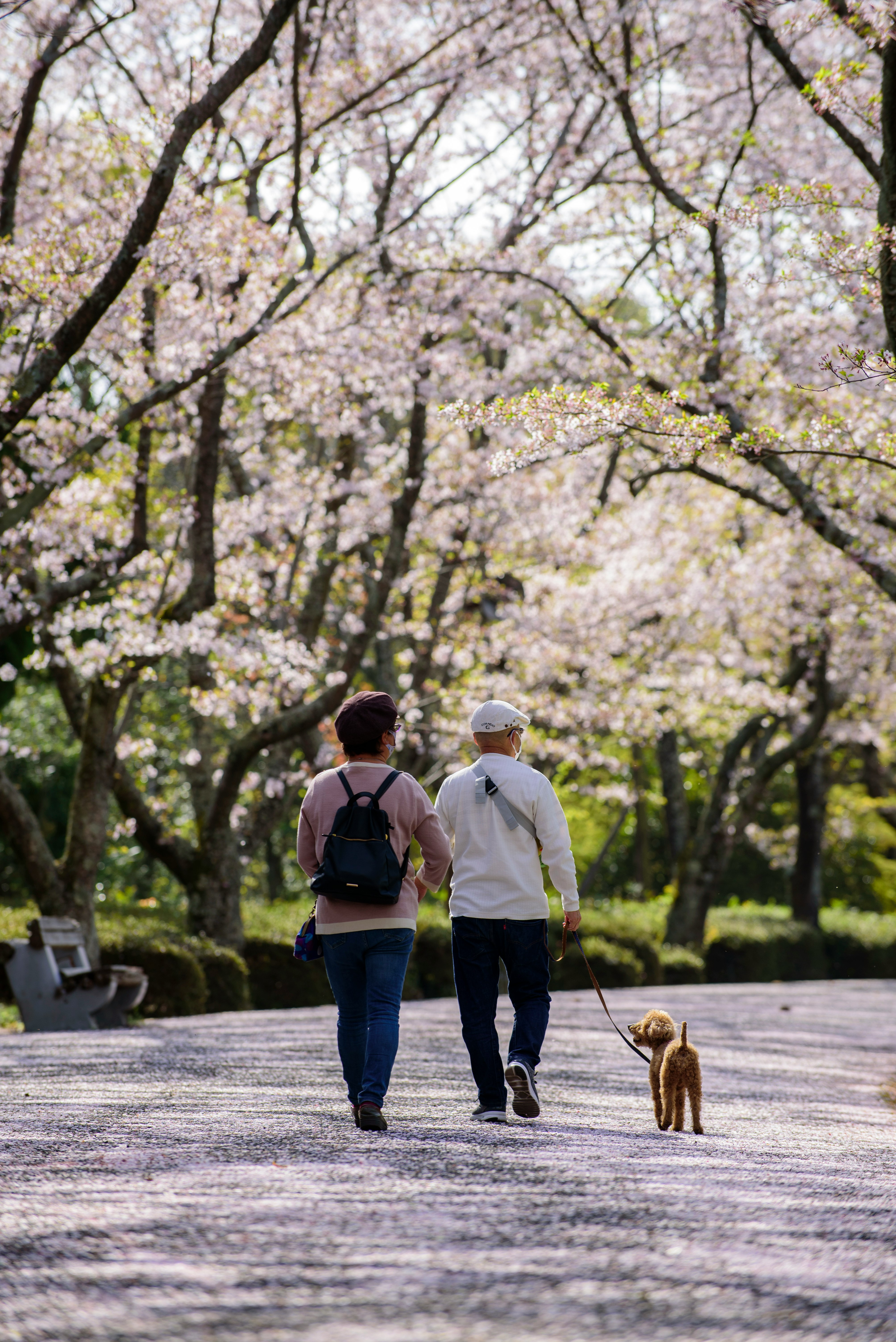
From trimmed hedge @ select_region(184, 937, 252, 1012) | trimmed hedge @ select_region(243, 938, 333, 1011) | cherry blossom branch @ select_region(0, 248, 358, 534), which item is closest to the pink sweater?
cherry blossom branch @ select_region(0, 248, 358, 534)

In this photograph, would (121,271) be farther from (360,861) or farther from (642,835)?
(642,835)

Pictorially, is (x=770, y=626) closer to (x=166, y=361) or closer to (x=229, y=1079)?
(x=166, y=361)

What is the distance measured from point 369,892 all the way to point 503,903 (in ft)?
2.26

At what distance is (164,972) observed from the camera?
39.1ft

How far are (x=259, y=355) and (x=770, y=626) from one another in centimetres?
1144

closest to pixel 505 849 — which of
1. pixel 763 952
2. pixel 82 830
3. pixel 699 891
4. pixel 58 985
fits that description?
pixel 58 985

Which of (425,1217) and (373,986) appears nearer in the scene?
(425,1217)

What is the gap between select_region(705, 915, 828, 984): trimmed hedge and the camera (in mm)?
22359

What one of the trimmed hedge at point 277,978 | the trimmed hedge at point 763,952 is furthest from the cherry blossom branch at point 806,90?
the trimmed hedge at point 763,952

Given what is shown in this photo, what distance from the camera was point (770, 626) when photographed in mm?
21266

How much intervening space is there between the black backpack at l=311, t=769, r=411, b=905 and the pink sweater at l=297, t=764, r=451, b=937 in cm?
5

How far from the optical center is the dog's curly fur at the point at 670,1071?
5336mm

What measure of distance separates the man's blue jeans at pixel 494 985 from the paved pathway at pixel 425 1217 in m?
0.27

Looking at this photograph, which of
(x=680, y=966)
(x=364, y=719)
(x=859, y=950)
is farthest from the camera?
(x=859, y=950)
